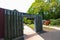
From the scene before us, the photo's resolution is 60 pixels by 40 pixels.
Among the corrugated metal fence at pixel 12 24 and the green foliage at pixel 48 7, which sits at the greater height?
the green foliage at pixel 48 7

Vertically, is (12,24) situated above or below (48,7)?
below

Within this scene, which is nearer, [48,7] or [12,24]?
[12,24]

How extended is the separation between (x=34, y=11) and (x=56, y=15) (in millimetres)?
5638

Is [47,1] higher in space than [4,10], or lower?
higher

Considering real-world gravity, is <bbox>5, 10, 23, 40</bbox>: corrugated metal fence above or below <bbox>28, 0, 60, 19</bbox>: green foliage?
below

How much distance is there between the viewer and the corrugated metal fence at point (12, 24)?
56.4 feet

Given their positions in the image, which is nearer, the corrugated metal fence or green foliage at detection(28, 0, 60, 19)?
the corrugated metal fence

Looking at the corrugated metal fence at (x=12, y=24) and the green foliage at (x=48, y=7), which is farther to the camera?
the green foliage at (x=48, y=7)

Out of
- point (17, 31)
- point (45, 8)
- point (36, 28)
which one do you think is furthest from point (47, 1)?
point (17, 31)

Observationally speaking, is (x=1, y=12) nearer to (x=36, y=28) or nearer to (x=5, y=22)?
(x=5, y=22)

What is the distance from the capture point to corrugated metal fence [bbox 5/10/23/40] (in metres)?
17.2

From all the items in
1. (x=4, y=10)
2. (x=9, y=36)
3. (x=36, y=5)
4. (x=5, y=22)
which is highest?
(x=36, y=5)

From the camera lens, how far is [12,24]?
1797cm

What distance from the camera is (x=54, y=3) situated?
43.8 meters
